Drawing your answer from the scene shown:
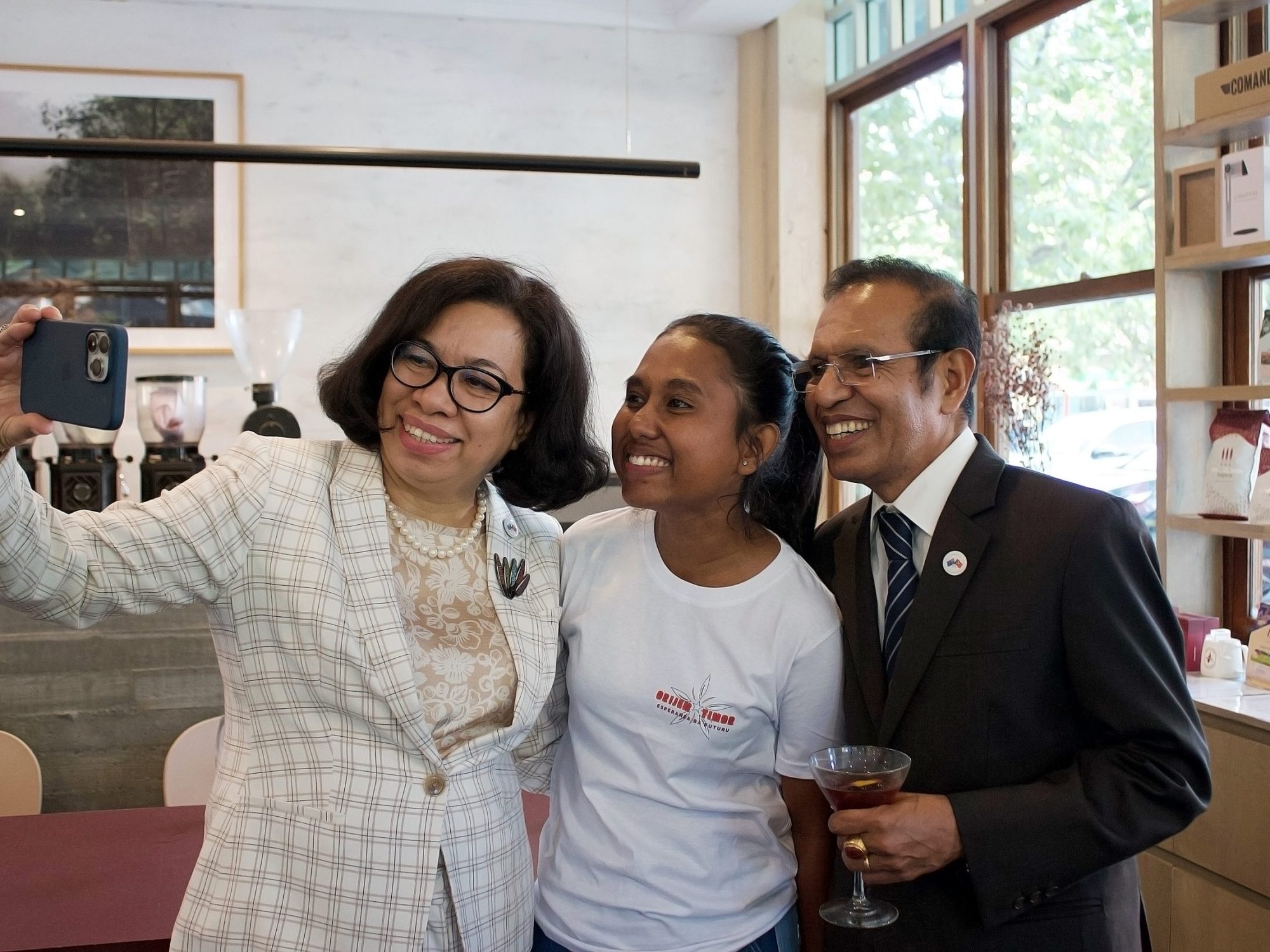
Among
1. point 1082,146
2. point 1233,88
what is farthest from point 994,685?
point 1082,146

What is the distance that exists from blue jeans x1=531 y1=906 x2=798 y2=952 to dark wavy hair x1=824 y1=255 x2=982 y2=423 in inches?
31.4

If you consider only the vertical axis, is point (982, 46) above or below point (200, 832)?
above

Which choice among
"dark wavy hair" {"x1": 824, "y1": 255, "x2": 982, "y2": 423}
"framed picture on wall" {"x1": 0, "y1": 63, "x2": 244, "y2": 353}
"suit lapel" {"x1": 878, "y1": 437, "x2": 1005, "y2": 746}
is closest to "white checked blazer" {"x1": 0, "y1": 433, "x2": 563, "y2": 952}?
"suit lapel" {"x1": 878, "y1": 437, "x2": 1005, "y2": 746}

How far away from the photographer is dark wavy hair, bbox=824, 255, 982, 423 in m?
1.77

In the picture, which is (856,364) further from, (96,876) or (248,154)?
(248,154)

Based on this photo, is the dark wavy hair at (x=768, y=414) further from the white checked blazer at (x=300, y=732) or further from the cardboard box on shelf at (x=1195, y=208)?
the cardboard box on shelf at (x=1195, y=208)

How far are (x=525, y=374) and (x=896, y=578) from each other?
1.99 feet

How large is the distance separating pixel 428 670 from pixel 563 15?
502cm

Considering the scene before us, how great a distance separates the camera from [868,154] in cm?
575

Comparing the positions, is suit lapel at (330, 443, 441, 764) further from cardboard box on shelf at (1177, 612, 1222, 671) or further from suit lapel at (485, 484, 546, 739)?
cardboard box on shelf at (1177, 612, 1222, 671)

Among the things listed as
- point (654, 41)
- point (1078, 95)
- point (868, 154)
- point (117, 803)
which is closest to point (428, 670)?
point (117, 803)

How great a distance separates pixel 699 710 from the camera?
5.33 feet

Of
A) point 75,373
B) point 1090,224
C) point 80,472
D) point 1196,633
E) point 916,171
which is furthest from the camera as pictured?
point 916,171

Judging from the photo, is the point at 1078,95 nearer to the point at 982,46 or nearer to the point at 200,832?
the point at 982,46
